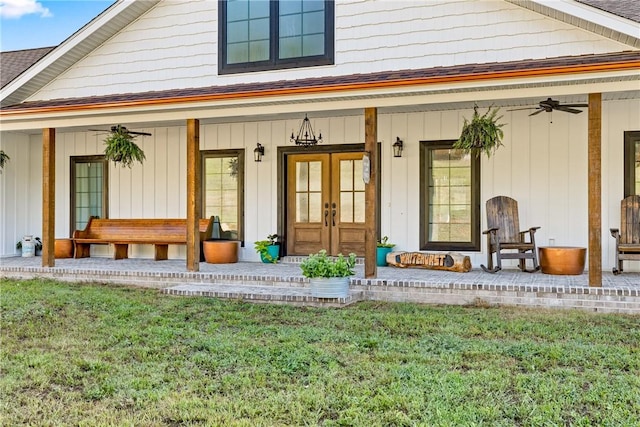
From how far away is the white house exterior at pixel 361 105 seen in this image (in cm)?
688

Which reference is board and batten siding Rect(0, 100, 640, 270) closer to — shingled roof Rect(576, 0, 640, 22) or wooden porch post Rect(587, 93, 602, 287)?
shingled roof Rect(576, 0, 640, 22)

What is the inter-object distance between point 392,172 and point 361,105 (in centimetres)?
201

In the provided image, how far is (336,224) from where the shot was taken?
9.17 m

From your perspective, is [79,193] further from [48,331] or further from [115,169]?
[48,331]

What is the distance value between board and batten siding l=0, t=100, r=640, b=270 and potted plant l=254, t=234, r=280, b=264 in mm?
227

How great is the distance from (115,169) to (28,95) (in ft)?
6.19

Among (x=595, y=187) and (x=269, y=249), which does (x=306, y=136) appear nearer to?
(x=269, y=249)

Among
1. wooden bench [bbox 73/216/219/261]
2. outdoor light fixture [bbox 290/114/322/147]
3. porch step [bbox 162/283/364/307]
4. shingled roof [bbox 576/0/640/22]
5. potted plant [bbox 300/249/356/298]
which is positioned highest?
shingled roof [bbox 576/0/640/22]

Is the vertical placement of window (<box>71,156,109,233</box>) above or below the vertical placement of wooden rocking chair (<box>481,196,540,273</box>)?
above

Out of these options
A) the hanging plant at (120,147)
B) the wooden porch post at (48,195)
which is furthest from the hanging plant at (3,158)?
the hanging plant at (120,147)

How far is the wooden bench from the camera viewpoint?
9578 mm

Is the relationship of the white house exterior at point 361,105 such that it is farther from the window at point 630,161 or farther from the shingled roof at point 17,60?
the shingled roof at point 17,60

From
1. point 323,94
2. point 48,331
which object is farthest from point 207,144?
point 48,331

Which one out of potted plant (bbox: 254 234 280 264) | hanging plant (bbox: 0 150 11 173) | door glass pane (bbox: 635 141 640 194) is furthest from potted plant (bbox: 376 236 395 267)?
hanging plant (bbox: 0 150 11 173)
